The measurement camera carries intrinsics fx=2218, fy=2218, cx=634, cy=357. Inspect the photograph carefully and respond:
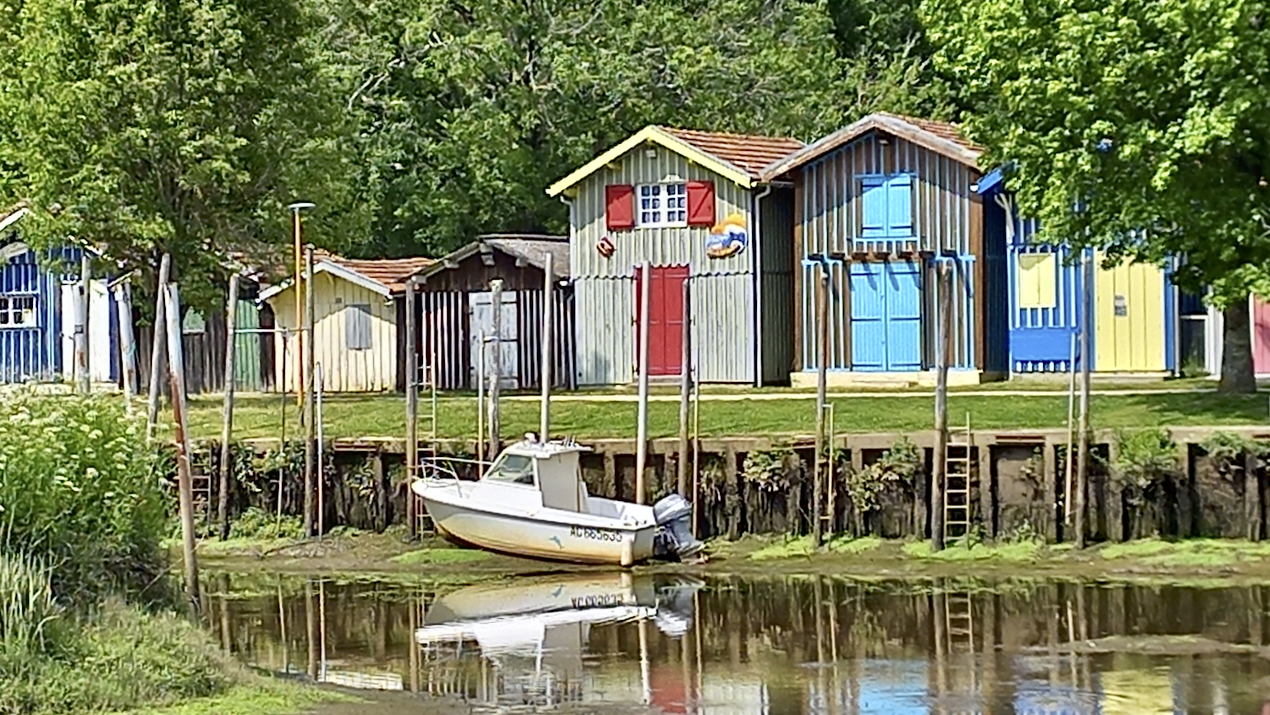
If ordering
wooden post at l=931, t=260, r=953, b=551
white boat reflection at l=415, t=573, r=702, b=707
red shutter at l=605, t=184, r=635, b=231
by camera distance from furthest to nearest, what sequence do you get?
1. red shutter at l=605, t=184, r=635, b=231
2. wooden post at l=931, t=260, r=953, b=551
3. white boat reflection at l=415, t=573, r=702, b=707

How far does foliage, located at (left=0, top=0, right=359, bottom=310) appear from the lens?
3916cm

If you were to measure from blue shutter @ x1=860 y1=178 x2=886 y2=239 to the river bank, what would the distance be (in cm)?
1240

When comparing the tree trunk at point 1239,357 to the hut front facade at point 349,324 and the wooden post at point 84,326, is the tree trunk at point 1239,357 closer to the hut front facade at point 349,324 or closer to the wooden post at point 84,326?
the hut front facade at point 349,324

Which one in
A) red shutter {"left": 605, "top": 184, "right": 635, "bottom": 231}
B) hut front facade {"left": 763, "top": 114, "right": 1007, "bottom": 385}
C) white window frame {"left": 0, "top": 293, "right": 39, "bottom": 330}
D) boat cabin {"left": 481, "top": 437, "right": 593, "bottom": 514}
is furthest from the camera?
white window frame {"left": 0, "top": 293, "right": 39, "bottom": 330}

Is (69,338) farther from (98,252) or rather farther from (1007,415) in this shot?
(1007,415)

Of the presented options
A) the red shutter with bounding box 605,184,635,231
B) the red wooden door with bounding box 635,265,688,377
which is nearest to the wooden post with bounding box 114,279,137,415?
the red shutter with bounding box 605,184,635,231

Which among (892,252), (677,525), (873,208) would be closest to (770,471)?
(677,525)

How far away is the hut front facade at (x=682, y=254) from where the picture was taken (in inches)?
1734

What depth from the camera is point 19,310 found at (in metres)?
50.1

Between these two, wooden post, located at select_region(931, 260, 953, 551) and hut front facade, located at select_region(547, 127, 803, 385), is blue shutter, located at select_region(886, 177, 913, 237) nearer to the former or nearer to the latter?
hut front facade, located at select_region(547, 127, 803, 385)

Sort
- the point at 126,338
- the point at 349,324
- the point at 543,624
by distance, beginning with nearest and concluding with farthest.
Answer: the point at 543,624, the point at 126,338, the point at 349,324

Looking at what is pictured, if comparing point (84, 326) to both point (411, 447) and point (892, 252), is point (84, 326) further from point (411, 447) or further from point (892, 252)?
point (892, 252)

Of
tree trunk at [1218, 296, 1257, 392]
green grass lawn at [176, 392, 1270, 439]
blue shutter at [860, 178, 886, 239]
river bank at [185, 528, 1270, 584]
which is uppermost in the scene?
blue shutter at [860, 178, 886, 239]

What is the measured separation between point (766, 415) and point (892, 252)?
8017 millimetres
